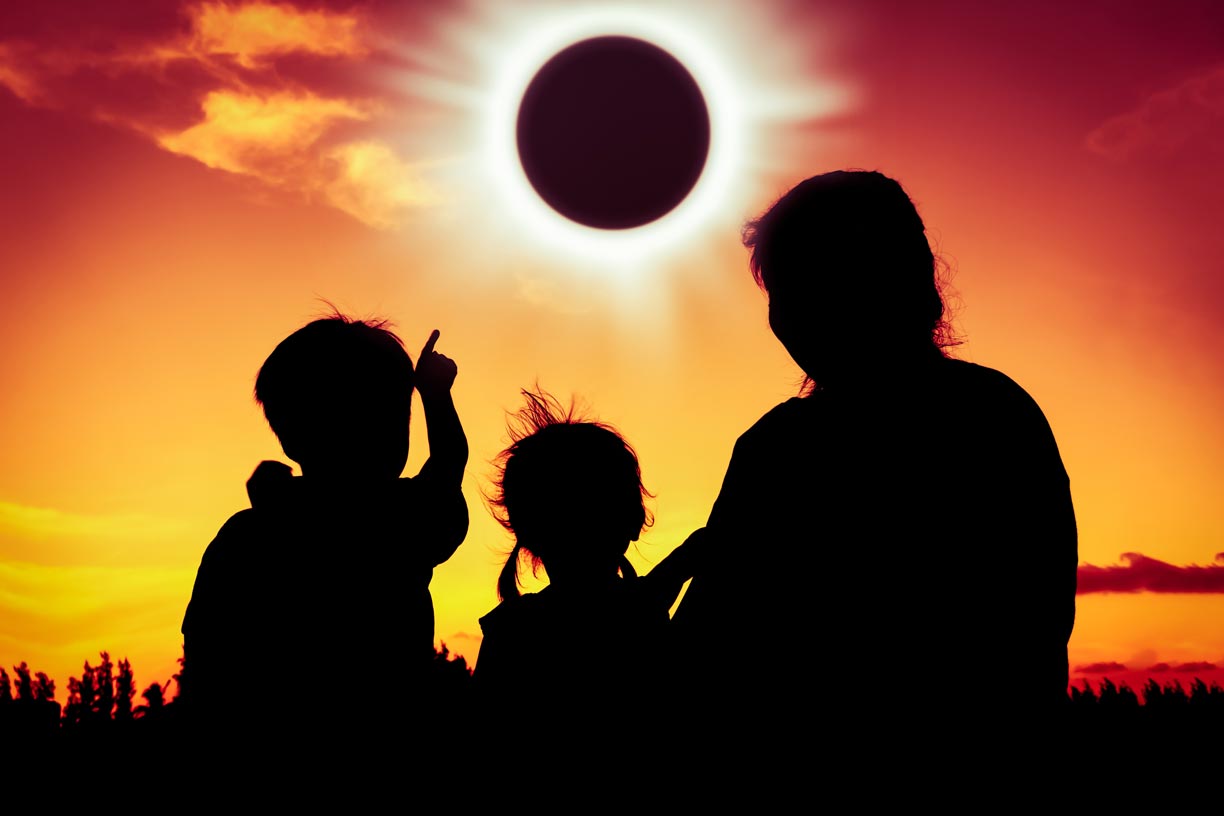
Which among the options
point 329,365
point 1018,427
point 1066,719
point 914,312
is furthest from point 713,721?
point 329,365

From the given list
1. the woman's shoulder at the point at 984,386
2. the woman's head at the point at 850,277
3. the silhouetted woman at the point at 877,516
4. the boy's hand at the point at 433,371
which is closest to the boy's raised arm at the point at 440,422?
the boy's hand at the point at 433,371

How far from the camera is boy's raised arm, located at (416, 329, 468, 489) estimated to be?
11.7 feet

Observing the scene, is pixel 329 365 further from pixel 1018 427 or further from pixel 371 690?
pixel 1018 427

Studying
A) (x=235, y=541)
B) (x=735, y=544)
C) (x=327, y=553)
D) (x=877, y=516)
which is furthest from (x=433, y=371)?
(x=877, y=516)

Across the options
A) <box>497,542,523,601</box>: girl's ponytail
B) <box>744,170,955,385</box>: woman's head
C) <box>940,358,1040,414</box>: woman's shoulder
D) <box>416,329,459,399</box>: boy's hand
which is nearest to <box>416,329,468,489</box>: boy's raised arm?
<box>416,329,459,399</box>: boy's hand

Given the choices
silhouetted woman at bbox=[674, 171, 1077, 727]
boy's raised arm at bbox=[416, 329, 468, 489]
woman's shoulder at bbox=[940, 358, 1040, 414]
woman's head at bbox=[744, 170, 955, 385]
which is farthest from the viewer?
boy's raised arm at bbox=[416, 329, 468, 489]

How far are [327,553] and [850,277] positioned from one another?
2199 mm

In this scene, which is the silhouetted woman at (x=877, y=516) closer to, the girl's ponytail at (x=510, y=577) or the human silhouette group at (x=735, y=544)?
the human silhouette group at (x=735, y=544)

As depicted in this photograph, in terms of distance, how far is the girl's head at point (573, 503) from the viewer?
366cm

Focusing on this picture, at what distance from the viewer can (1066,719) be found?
1990 millimetres

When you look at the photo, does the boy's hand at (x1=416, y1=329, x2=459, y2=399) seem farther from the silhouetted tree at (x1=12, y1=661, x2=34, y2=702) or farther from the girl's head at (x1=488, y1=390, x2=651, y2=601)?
the silhouetted tree at (x1=12, y1=661, x2=34, y2=702)

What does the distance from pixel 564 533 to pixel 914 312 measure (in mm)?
1778

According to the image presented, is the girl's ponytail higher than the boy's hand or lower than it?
lower

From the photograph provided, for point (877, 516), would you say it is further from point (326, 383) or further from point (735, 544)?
point (326, 383)
